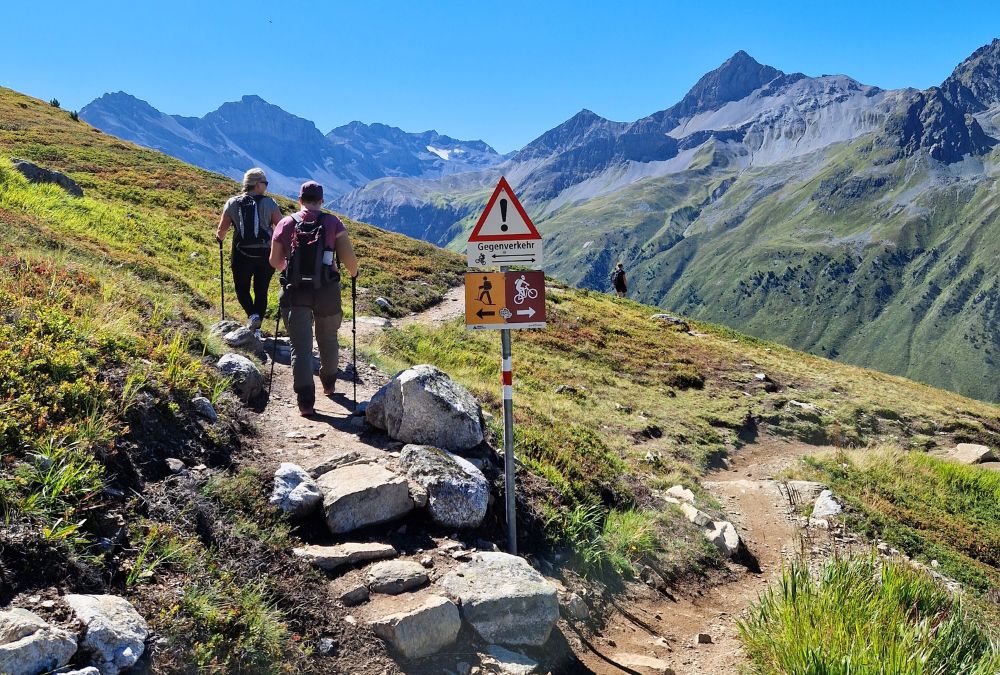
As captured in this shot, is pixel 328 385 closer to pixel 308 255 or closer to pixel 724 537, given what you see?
pixel 308 255

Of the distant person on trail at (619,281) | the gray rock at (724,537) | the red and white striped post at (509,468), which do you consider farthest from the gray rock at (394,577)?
the distant person on trail at (619,281)

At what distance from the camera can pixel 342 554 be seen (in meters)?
5.80

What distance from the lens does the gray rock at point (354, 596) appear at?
5.35 meters

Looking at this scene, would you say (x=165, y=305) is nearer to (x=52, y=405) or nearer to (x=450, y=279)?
(x=52, y=405)

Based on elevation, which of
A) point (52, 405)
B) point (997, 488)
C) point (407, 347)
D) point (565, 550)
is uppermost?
point (52, 405)

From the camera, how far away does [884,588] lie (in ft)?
21.6

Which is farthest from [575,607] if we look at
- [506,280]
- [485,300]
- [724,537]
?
[724,537]

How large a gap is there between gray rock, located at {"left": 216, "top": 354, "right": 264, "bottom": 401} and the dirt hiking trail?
0.38 m

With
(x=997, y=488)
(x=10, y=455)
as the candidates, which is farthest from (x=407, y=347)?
(x=997, y=488)

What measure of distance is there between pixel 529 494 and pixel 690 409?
11840 millimetres

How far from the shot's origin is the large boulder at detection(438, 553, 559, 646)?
18.4 ft

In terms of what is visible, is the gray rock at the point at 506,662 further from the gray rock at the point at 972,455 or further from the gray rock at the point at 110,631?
the gray rock at the point at 972,455

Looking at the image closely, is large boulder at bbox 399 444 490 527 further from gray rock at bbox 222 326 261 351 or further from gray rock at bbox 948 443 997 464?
gray rock at bbox 948 443 997 464

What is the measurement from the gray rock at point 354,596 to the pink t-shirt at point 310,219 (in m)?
4.90
